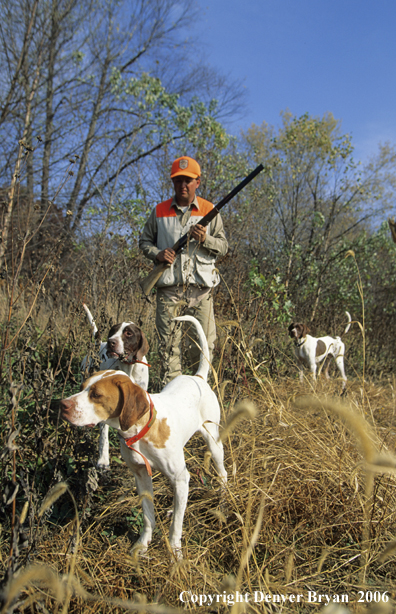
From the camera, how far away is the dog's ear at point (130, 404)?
1.88 m

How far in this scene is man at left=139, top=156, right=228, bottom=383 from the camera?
150 inches

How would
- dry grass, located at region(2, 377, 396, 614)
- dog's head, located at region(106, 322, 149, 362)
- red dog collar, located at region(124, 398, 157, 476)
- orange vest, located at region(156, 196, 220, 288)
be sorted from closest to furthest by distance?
dry grass, located at region(2, 377, 396, 614) < red dog collar, located at region(124, 398, 157, 476) < dog's head, located at region(106, 322, 149, 362) < orange vest, located at region(156, 196, 220, 288)

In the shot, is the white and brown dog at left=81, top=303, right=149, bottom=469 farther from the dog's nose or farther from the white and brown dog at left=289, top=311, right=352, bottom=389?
the white and brown dog at left=289, top=311, right=352, bottom=389

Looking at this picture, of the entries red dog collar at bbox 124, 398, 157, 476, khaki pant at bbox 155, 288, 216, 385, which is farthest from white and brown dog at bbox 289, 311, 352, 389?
red dog collar at bbox 124, 398, 157, 476

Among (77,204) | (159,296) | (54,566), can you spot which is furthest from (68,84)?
(54,566)

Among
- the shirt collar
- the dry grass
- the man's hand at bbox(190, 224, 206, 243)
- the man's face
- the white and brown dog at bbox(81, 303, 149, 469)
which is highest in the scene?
the man's face

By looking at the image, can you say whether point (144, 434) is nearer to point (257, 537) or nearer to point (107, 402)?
point (107, 402)

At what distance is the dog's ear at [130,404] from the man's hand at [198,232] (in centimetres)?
211

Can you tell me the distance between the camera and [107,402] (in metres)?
1.88

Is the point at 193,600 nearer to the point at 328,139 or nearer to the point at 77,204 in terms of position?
the point at 328,139

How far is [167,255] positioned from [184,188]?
0.70 m

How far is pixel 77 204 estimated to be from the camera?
13156mm

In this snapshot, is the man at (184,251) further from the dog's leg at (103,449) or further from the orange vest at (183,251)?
the dog's leg at (103,449)

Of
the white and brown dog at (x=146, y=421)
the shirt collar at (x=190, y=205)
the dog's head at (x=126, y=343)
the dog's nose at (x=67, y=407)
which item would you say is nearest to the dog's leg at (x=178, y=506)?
the white and brown dog at (x=146, y=421)
